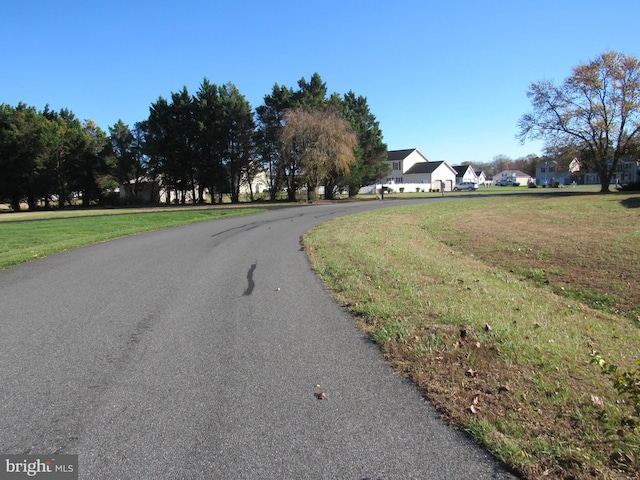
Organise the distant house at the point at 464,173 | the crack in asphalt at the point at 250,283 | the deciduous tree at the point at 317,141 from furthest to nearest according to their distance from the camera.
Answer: the distant house at the point at 464,173, the deciduous tree at the point at 317,141, the crack in asphalt at the point at 250,283

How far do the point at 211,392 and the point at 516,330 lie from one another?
12.0ft

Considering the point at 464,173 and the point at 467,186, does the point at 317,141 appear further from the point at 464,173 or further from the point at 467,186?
the point at 464,173

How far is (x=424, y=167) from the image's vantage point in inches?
3317

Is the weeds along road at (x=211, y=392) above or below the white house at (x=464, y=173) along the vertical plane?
below

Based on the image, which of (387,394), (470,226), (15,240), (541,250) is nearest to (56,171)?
(15,240)

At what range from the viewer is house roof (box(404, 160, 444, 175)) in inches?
3248

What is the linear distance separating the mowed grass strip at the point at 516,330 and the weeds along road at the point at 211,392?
0.32 metres

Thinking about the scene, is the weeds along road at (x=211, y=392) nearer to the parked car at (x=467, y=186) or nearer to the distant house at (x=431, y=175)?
the distant house at (x=431, y=175)

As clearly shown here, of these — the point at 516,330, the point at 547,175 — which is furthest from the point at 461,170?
the point at 516,330

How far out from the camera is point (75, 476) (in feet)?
9.12

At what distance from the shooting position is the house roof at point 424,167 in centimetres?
8250

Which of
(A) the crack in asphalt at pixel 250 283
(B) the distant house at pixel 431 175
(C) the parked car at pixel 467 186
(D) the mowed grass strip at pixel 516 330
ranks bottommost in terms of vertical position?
(D) the mowed grass strip at pixel 516 330

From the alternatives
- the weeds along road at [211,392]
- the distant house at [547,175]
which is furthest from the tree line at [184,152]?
the distant house at [547,175]

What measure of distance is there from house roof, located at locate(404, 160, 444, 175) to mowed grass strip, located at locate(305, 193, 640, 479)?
7085 cm
